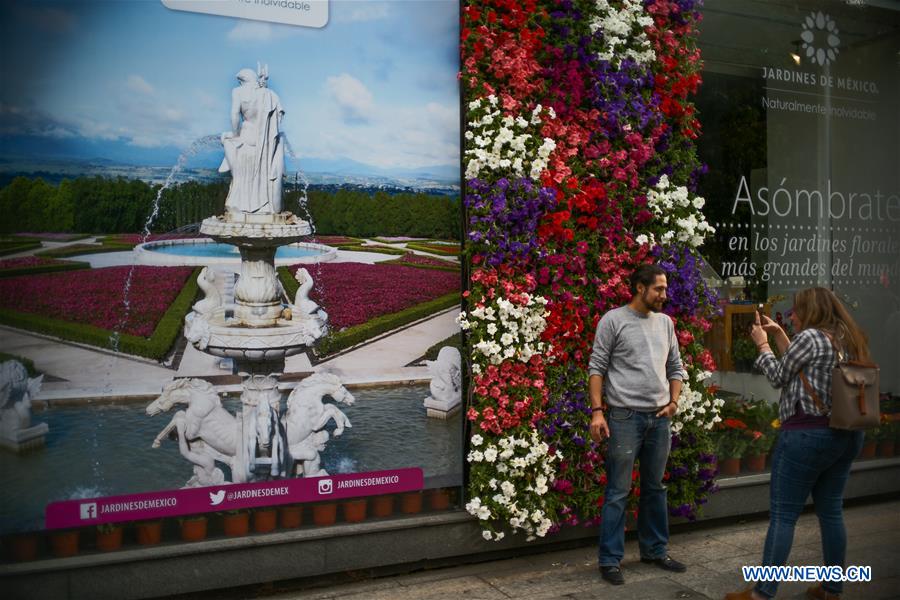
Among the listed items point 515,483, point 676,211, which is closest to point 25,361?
point 515,483

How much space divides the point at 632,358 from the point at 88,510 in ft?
10.9

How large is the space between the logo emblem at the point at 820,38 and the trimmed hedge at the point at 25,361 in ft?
22.3

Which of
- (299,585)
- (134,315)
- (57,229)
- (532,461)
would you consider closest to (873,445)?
(532,461)

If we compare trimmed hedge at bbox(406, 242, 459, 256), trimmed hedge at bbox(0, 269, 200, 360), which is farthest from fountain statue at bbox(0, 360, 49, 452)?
trimmed hedge at bbox(406, 242, 459, 256)

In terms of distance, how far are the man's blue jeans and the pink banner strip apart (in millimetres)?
1275

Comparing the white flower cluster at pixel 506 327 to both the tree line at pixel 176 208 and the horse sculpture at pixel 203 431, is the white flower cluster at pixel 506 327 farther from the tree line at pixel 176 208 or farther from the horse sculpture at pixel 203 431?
the horse sculpture at pixel 203 431

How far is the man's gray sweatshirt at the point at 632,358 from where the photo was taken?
5.26 metres

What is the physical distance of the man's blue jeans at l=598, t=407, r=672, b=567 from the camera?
5301 millimetres

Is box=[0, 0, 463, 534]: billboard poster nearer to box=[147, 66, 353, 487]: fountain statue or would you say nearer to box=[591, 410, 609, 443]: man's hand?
box=[147, 66, 353, 487]: fountain statue

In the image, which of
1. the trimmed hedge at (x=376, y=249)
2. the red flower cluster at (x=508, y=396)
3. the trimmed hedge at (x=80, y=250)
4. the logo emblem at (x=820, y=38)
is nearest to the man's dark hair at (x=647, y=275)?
the red flower cluster at (x=508, y=396)

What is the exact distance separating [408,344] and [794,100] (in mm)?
4380

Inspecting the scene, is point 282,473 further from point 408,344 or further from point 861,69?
point 861,69

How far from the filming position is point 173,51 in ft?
16.5

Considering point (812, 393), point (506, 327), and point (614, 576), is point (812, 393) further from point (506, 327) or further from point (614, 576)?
point (506, 327)
